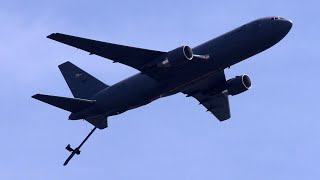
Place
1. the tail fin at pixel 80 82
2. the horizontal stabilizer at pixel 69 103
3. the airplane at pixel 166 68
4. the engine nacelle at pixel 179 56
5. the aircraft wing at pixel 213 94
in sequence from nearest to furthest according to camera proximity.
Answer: the engine nacelle at pixel 179 56, the airplane at pixel 166 68, the horizontal stabilizer at pixel 69 103, the aircraft wing at pixel 213 94, the tail fin at pixel 80 82

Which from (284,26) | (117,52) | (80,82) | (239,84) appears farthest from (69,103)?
(284,26)

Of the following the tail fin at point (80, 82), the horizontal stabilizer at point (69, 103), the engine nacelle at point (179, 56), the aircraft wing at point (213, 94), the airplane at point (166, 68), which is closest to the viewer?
the engine nacelle at point (179, 56)

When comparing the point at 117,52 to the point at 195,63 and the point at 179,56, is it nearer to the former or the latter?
the point at 179,56

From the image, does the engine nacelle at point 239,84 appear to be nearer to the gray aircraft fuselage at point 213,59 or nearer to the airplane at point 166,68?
the airplane at point 166,68

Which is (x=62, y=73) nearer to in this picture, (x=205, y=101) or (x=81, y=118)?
(x=81, y=118)

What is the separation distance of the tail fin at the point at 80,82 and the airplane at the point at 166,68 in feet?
2.28

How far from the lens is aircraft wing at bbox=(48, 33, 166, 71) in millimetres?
68375

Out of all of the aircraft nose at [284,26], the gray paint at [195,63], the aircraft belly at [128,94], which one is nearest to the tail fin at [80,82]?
the aircraft belly at [128,94]

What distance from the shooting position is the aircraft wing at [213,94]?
77.9 m

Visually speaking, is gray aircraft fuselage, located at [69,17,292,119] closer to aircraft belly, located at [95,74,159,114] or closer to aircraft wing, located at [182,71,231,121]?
aircraft belly, located at [95,74,159,114]

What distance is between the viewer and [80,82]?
81062 millimetres

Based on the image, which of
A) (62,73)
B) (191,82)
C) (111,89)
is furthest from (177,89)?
(62,73)

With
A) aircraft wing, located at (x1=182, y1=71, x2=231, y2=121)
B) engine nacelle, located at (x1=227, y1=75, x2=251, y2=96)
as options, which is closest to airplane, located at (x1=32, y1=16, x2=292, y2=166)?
engine nacelle, located at (x1=227, y1=75, x2=251, y2=96)

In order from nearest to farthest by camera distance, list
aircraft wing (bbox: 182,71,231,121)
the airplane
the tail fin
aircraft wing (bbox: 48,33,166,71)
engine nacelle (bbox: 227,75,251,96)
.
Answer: aircraft wing (bbox: 48,33,166,71) < the airplane < engine nacelle (bbox: 227,75,251,96) < aircraft wing (bbox: 182,71,231,121) < the tail fin
